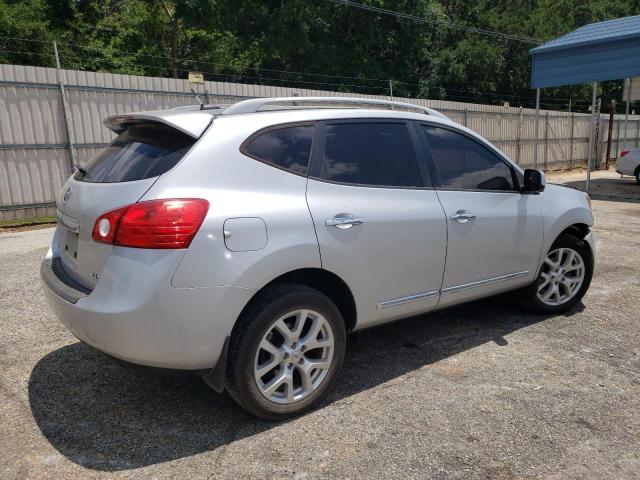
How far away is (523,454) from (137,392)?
2.23 m

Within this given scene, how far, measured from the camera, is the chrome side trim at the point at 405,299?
3.35m

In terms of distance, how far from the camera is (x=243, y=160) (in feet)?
9.43

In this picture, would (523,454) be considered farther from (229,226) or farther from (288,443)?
(229,226)

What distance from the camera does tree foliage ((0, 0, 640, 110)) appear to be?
2605cm

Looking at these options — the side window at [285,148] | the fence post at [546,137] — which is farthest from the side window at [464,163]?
the fence post at [546,137]

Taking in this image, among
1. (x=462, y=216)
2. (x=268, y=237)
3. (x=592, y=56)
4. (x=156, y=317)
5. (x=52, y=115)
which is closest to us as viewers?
(x=156, y=317)

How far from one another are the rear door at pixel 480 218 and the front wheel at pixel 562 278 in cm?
27

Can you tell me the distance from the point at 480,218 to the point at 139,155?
2291mm

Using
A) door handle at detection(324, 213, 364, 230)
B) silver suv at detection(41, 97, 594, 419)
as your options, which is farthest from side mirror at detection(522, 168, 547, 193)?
door handle at detection(324, 213, 364, 230)

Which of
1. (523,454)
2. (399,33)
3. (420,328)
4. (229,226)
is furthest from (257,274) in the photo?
(399,33)

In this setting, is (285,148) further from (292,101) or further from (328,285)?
(328,285)

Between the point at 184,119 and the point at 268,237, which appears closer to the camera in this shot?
the point at 268,237

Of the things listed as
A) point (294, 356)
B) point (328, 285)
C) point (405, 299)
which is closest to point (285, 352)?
point (294, 356)

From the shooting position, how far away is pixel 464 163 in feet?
12.9
